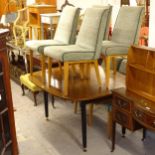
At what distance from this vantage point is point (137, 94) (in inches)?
98.7

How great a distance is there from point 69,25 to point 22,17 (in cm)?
259

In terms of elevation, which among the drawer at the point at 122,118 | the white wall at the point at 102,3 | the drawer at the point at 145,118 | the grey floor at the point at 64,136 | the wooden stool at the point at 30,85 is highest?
the white wall at the point at 102,3

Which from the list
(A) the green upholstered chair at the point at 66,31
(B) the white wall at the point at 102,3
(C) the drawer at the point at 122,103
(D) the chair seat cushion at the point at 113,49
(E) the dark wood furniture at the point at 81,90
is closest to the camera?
(C) the drawer at the point at 122,103

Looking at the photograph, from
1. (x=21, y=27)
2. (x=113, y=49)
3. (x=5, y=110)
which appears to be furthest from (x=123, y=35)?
(x=21, y=27)

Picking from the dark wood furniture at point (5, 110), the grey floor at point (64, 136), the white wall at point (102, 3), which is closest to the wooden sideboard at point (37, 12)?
the white wall at point (102, 3)

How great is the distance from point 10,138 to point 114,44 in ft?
4.80

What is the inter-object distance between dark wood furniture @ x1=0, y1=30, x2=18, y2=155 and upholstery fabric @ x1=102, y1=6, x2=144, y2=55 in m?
1.12

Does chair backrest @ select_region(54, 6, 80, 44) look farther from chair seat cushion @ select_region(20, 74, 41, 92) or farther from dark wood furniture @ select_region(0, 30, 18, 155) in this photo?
dark wood furniture @ select_region(0, 30, 18, 155)

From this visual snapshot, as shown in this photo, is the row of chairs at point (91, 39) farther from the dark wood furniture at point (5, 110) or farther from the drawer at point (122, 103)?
the dark wood furniture at point (5, 110)

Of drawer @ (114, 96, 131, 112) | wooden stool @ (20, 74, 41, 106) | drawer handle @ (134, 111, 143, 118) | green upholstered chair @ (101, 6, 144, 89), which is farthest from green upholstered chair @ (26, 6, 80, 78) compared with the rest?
drawer handle @ (134, 111, 143, 118)

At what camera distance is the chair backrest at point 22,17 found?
17.8ft

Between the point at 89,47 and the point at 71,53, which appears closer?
the point at 71,53

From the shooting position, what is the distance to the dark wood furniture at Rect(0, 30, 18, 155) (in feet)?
7.51

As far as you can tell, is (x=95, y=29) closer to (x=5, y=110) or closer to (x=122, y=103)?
(x=122, y=103)
